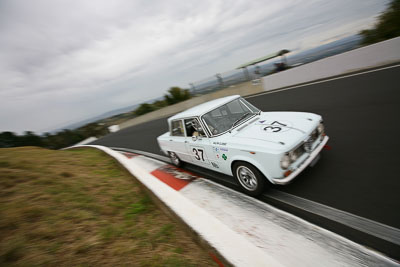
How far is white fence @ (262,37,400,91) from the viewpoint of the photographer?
28.1ft

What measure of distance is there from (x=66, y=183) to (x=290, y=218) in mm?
4183

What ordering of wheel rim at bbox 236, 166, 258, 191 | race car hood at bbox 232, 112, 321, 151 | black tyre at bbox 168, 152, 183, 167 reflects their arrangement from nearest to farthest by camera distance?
race car hood at bbox 232, 112, 321, 151, wheel rim at bbox 236, 166, 258, 191, black tyre at bbox 168, 152, 183, 167

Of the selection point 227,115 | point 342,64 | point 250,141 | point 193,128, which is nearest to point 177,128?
point 193,128

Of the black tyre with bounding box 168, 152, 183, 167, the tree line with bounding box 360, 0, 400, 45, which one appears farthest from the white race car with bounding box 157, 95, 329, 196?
the tree line with bounding box 360, 0, 400, 45

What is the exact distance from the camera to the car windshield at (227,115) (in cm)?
396

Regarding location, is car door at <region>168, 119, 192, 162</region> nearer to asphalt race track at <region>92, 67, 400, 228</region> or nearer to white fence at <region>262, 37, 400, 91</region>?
asphalt race track at <region>92, 67, 400, 228</region>

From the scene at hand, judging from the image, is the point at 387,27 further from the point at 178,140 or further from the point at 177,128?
the point at 178,140

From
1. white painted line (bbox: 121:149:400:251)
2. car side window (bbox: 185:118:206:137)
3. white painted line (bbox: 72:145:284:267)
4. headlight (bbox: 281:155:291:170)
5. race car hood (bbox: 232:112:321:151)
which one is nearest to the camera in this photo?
white painted line (bbox: 72:145:284:267)

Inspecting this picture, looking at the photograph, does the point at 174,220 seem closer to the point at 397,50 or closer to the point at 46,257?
the point at 46,257

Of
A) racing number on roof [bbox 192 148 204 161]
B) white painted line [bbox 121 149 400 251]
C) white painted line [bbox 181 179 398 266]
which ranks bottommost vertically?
white painted line [bbox 121 149 400 251]

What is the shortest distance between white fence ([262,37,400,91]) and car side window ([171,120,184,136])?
9.83m

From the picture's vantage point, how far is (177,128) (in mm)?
4980

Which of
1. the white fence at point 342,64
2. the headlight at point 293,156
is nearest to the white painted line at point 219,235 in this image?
the headlight at point 293,156

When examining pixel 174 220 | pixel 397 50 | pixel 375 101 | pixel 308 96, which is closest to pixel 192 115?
pixel 174 220
